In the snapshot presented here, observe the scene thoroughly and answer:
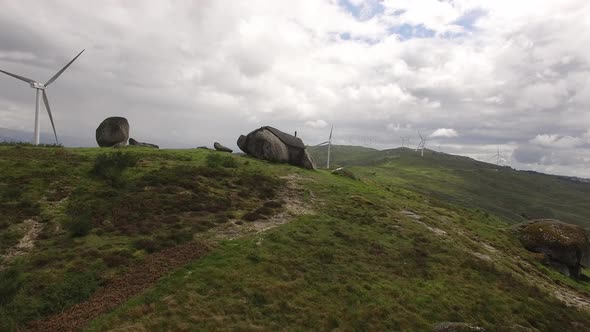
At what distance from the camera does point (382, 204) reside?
160ft

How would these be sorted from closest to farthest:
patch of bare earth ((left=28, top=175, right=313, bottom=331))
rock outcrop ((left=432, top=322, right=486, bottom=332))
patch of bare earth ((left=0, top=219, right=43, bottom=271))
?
patch of bare earth ((left=28, top=175, right=313, bottom=331)) < rock outcrop ((left=432, top=322, right=486, bottom=332)) < patch of bare earth ((left=0, top=219, right=43, bottom=271))

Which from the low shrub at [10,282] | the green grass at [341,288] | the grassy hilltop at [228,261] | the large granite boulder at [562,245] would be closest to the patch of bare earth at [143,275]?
the grassy hilltop at [228,261]

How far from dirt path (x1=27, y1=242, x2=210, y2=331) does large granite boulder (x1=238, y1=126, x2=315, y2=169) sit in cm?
3980

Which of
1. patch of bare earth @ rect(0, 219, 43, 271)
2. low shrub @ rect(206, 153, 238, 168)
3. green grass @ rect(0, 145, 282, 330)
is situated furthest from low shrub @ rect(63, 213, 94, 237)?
low shrub @ rect(206, 153, 238, 168)

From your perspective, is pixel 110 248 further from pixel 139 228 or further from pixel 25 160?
pixel 25 160

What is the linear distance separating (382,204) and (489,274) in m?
19.0

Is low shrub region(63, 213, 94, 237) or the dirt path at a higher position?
low shrub region(63, 213, 94, 237)

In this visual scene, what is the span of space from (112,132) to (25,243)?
4772 cm

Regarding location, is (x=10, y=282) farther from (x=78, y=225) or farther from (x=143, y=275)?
(x=78, y=225)

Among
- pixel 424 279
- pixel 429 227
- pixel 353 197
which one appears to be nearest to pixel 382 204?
pixel 353 197

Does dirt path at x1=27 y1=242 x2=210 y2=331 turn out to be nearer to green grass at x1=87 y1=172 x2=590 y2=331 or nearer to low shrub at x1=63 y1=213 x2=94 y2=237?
green grass at x1=87 y1=172 x2=590 y2=331

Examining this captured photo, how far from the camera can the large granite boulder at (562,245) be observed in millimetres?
42906

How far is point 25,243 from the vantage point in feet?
75.2

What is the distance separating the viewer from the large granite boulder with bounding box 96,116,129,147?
65938mm
